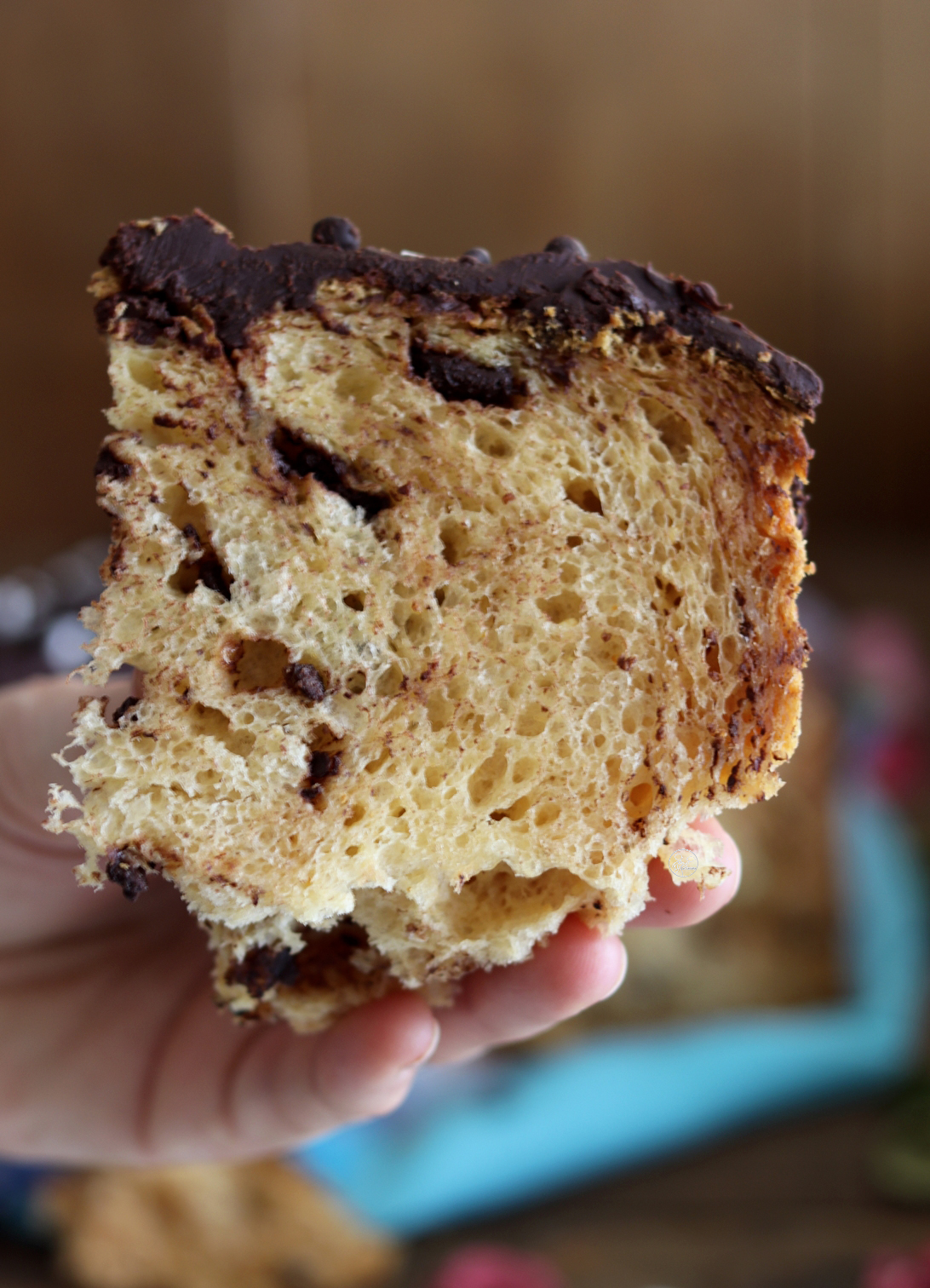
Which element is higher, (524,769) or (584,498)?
(584,498)

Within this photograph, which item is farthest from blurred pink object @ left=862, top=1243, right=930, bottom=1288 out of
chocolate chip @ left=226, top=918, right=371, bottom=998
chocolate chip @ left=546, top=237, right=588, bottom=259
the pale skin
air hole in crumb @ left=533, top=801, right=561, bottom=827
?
chocolate chip @ left=546, top=237, right=588, bottom=259

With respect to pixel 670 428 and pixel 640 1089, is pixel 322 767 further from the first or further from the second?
pixel 640 1089

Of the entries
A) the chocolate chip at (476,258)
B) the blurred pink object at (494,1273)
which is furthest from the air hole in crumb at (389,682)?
the blurred pink object at (494,1273)

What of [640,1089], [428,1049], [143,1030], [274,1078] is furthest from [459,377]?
[640,1089]

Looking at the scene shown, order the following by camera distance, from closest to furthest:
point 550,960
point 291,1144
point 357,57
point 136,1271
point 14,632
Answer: point 550,960
point 291,1144
point 136,1271
point 14,632
point 357,57

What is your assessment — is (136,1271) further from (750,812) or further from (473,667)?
(473,667)

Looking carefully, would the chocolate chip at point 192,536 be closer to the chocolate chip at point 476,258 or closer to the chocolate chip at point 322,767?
the chocolate chip at point 322,767

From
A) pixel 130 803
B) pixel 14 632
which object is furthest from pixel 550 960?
pixel 14 632
